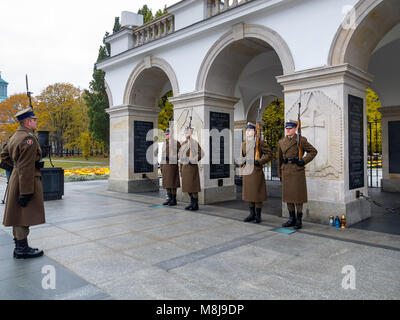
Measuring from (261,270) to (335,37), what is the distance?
4.80 meters

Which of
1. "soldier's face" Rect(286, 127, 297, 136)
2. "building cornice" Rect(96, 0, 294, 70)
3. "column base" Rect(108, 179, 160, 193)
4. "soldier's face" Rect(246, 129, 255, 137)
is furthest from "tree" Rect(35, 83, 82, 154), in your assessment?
"soldier's face" Rect(286, 127, 297, 136)

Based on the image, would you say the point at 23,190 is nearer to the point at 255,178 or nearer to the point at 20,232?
the point at 20,232

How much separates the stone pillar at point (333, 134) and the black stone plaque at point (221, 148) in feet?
9.13

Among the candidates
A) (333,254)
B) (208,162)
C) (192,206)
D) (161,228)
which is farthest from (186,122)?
(333,254)

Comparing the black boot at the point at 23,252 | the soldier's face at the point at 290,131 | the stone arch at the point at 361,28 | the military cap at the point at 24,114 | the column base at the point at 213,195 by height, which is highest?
the stone arch at the point at 361,28

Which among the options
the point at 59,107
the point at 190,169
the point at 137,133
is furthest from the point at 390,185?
the point at 59,107

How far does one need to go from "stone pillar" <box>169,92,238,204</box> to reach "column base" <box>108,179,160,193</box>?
2.74 m

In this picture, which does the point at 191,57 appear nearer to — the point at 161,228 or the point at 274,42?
the point at 274,42

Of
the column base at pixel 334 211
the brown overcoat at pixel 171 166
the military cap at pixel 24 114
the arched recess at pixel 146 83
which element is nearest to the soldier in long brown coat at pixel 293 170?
the column base at pixel 334 211

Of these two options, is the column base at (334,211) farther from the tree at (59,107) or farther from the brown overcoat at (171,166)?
the tree at (59,107)

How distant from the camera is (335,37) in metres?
6.10

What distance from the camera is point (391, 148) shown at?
11.4 metres

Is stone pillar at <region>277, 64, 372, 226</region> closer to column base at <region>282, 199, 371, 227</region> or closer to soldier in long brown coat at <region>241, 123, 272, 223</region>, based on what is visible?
column base at <region>282, 199, 371, 227</region>

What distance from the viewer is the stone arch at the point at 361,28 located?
577 centimetres
